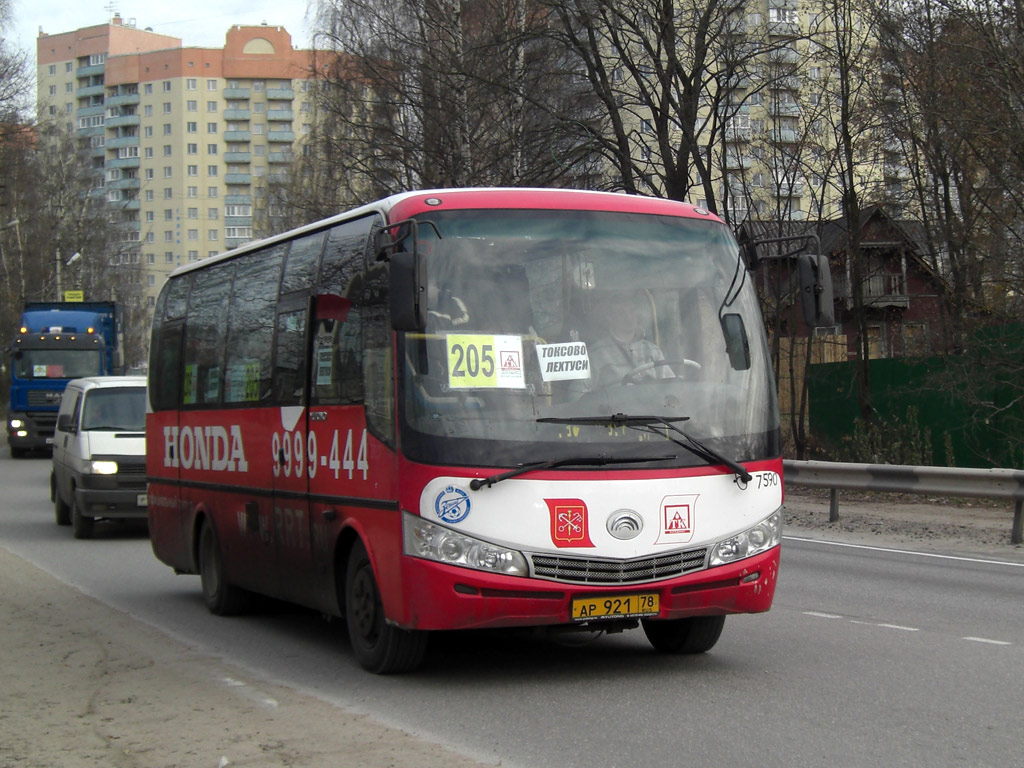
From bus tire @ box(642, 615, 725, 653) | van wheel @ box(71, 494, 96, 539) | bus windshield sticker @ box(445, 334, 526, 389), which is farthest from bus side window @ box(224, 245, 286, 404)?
van wheel @ box(71, 494, 96, 539)

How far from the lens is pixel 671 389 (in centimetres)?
787

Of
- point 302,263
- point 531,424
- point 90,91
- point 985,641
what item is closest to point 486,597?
point 531,424

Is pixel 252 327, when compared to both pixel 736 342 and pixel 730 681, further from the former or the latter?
pixel 730 681

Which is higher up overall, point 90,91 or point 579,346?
point 90,91

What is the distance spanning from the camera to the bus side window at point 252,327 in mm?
9984

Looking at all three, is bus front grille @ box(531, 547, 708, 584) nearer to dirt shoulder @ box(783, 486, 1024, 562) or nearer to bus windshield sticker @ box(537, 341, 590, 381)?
bus windshield sticker @ box(537, 341, 590, 381)

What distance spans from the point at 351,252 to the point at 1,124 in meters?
35.4

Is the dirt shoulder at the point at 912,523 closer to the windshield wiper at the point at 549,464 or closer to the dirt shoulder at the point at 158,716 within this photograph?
the windshield wiper at the point at 549,464

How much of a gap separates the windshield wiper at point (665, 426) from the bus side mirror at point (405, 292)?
0.90 metres

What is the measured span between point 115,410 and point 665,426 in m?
12.5

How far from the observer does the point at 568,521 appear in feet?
24.3

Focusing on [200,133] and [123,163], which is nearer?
[200,133]

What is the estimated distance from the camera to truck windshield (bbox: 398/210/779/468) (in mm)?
7492

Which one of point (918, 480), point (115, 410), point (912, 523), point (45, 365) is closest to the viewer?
point (918, 480)
